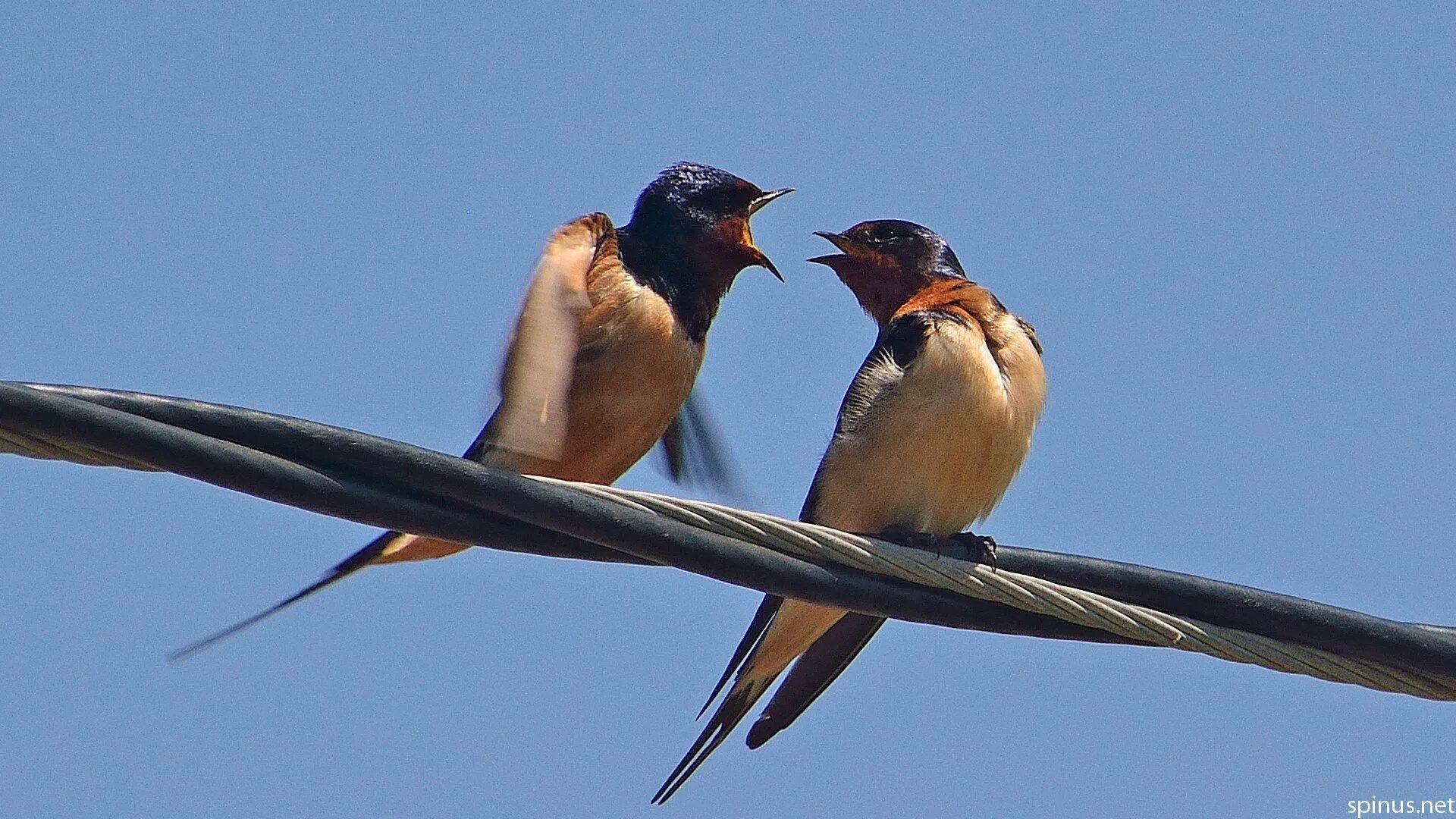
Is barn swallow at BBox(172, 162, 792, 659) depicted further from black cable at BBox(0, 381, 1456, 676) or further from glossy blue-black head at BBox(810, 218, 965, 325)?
black cable at BBox(0, 381, 1456, 676)

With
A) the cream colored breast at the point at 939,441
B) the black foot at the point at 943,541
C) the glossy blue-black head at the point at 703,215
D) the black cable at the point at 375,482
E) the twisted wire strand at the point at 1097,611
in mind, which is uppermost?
the glossy blue-black head at the point at 703,215

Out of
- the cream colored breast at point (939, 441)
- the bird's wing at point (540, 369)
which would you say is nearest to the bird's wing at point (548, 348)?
the bird's wing at point (540, 369)

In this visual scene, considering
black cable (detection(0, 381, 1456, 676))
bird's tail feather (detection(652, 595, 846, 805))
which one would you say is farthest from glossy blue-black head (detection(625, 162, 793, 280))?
black cable (detection(0, 381, 1456, 676))

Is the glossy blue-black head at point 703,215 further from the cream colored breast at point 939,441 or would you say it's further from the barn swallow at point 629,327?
the cream colored breast at point 939,441

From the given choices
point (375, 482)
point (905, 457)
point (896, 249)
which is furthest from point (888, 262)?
point (375, 482)

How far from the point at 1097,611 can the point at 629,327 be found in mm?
2384

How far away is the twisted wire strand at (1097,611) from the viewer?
11.6ft

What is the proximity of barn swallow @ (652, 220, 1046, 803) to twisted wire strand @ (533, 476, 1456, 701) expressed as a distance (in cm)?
165

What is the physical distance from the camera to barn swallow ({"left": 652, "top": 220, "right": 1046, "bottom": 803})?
18.0ft

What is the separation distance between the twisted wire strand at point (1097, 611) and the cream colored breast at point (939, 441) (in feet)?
6.15

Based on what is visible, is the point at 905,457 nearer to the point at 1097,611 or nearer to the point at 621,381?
the point at 621,381

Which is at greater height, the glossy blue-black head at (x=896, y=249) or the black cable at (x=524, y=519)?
the glossy blue-black head at (x=896, y=249)

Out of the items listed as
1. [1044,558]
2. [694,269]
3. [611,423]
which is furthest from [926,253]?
[1044,558]

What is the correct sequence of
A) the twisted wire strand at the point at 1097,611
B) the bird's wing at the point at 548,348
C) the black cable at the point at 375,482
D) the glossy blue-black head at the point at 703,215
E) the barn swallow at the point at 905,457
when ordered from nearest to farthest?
the black cable at the point at 375,482
the twisted wire strand at the point at 1097,611
the bird's wing at the point at 548,348
the barn swallow at the point at 905,457
the glossy blue-black head at the point at 703,215
